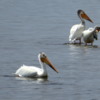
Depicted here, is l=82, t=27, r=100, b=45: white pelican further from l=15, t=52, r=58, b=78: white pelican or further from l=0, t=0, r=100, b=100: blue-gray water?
l=15, t=52, r=58, b=78: white pelican

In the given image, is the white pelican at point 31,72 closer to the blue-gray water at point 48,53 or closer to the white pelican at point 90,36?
the blue-gray water at point 48,53

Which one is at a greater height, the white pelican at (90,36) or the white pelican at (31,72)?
the white pelican at (90,36)

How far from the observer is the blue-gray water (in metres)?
16.6

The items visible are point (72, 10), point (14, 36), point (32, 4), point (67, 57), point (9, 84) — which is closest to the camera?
point (9, 84)

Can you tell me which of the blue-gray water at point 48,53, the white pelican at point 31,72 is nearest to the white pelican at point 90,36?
the blue-gray water at point 48,53

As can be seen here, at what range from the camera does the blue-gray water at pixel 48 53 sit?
16.6 m

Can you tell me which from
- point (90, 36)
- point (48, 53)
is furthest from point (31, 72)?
point (90, 36)

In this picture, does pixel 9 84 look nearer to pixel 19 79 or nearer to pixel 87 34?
pixel 19 79

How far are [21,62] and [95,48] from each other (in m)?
3.48

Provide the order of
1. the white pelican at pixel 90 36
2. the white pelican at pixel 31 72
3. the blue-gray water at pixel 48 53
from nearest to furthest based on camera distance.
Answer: the blue-gray water at pixel 48 53, the white pelican at pixel 31 72, the white pelican at pixel 90 36

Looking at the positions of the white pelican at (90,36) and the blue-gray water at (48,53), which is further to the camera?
the white pelican at (90,36)

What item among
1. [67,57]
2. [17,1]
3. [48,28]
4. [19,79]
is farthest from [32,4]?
[19,79]

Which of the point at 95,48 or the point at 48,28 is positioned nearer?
the point at 95,48

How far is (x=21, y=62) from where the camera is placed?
20.3m
